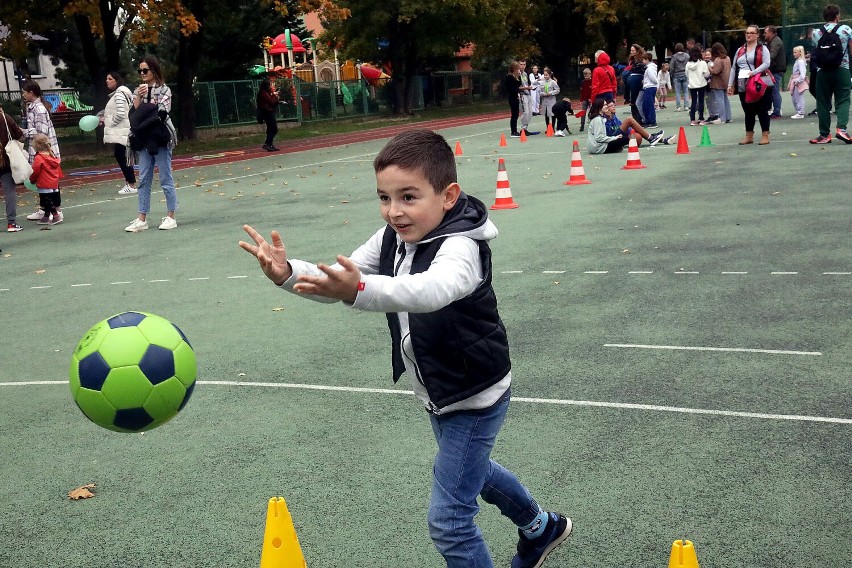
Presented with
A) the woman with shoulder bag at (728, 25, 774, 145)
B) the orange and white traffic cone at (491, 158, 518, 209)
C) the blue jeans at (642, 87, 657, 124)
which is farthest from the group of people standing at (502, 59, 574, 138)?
the orange and white traffic cone at (491, 158, 518, 209)

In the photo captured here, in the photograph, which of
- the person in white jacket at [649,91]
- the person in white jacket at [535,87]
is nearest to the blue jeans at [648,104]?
the person in white jacket at [649,91]

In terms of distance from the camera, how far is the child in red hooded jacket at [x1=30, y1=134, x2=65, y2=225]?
14.6m

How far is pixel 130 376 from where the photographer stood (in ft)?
12.8

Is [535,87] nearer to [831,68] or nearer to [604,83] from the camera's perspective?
[604,83]

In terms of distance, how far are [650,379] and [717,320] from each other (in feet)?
4.81

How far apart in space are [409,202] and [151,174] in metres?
10.6

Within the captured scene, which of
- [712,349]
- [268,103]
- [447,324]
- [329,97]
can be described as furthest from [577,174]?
[329,97]

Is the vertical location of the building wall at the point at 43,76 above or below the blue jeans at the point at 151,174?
above

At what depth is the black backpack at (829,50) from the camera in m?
16.7

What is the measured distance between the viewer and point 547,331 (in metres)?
7.22

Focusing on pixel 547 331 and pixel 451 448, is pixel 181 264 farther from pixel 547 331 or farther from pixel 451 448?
pixel 451 448

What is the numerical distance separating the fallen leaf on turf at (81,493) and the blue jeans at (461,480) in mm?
2155

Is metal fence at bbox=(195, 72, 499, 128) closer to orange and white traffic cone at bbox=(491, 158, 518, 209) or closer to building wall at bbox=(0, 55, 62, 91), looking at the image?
building wall at bbox=(0, 55, 62, 91)

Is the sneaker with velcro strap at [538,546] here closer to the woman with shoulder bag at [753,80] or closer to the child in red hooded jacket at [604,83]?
the woman with shoulder bag at [753,80]
